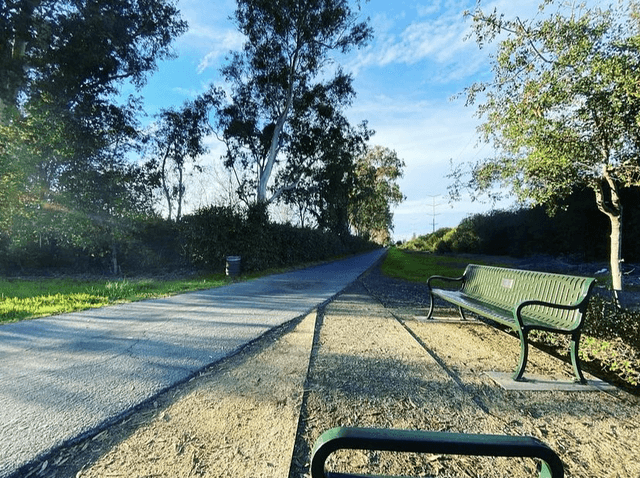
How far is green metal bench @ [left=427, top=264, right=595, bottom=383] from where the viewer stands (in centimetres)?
289

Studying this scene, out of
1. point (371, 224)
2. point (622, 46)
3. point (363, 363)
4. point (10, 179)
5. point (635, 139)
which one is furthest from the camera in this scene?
point (371, 224)

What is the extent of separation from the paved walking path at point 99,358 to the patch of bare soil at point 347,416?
0.69 ft

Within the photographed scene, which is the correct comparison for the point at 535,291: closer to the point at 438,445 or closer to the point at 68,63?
the point at 438,445

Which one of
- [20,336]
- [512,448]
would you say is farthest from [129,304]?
[512,448]

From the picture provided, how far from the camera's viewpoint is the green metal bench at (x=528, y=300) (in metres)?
2.89

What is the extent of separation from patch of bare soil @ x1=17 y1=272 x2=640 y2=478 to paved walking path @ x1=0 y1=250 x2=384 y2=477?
211mm

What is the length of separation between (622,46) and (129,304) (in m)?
9.23

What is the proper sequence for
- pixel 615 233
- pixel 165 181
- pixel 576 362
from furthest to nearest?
1. pixel 165 181
2. pixel 615 233
3. pixel 576 362

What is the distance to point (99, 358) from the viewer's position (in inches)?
119

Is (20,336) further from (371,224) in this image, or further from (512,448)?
(371,224)

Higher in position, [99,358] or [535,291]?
[535,291]

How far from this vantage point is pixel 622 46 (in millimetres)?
4457

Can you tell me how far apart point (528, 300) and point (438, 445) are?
3403mm

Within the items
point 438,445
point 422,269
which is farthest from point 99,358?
point 422,269
